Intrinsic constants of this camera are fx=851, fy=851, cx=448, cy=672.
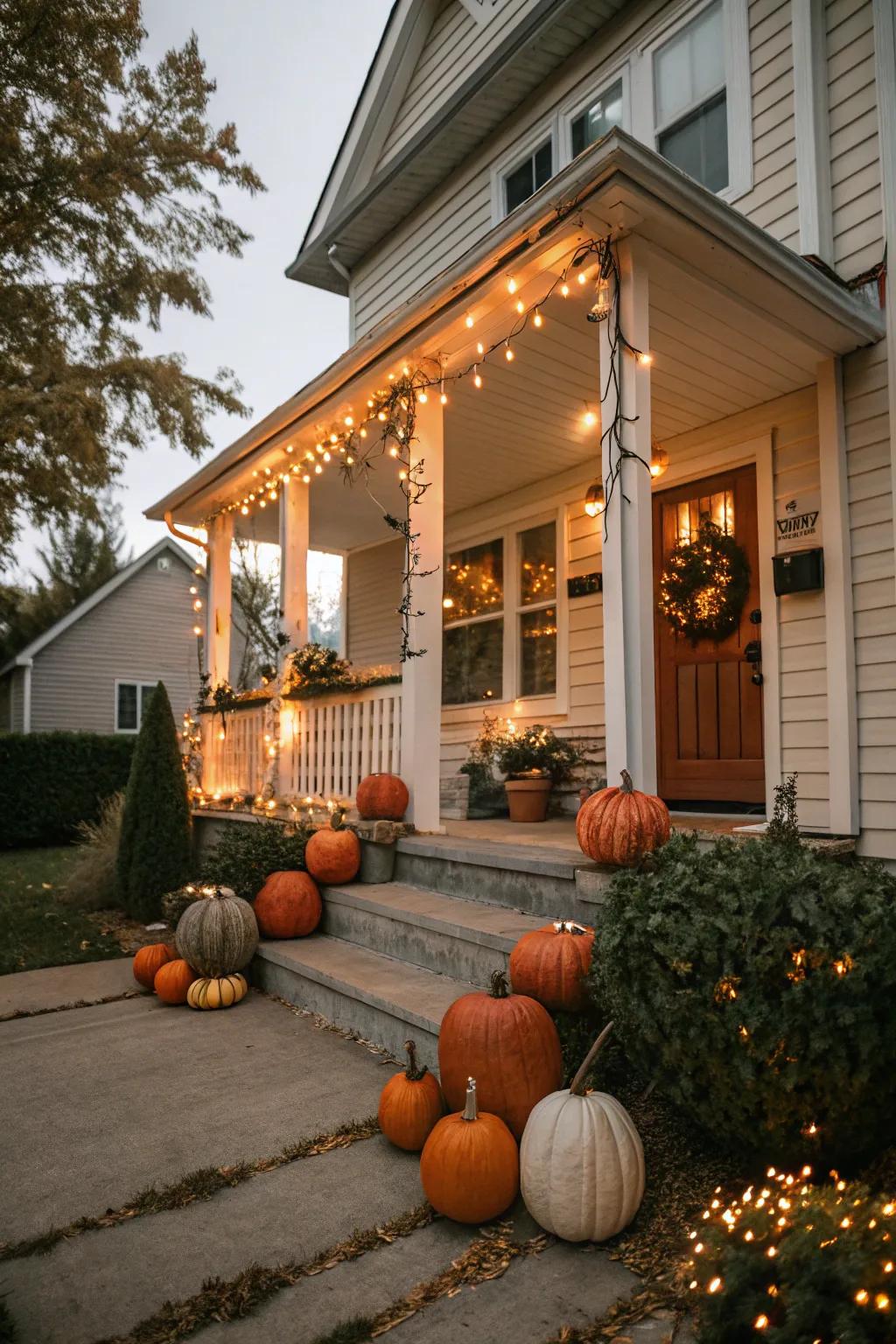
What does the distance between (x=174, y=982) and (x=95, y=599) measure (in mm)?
16313

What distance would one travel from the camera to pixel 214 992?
4.13 metres

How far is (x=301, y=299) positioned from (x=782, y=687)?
49677 millimetres

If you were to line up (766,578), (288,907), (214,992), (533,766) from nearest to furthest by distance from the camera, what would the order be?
(214,992)
(288,907)
(766,578)
(533,766)

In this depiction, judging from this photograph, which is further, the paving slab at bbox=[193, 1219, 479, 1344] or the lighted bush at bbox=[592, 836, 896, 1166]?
the lighted bush at bbox=[592, 836, 896, 1166]

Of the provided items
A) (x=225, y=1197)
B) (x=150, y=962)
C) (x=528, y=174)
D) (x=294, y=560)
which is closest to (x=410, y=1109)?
(x=225, y=1197)

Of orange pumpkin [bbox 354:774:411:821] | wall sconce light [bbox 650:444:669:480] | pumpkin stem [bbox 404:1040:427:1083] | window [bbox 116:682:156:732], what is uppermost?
wall sconce light [bbox 650:444:669:480]

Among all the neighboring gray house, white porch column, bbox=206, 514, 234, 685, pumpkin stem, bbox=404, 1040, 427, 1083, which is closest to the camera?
pumpkin stem, bbox=404, 1040, 427, 1083

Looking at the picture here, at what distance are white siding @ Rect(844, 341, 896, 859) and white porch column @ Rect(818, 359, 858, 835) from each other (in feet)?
0.11

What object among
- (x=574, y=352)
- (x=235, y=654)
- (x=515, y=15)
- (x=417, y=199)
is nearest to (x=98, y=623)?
(x=235, y=654)

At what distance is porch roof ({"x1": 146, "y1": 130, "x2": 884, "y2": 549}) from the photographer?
3445mm

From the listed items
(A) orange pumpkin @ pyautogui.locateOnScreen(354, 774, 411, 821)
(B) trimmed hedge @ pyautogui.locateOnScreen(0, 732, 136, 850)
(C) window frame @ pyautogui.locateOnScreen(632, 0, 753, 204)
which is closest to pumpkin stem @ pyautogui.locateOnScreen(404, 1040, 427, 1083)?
(A) orange pumpkin @ pyautogui.locateOnScreen(354, 774, 411, 821)

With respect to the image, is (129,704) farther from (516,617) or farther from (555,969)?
(555,969)

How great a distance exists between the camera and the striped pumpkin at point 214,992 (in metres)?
4.12

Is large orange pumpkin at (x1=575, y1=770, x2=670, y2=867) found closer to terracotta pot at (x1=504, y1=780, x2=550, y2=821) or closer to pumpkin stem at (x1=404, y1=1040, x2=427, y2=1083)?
pumpkin stem at (x1=404, y1=1040, x2=427, y2=1083)
